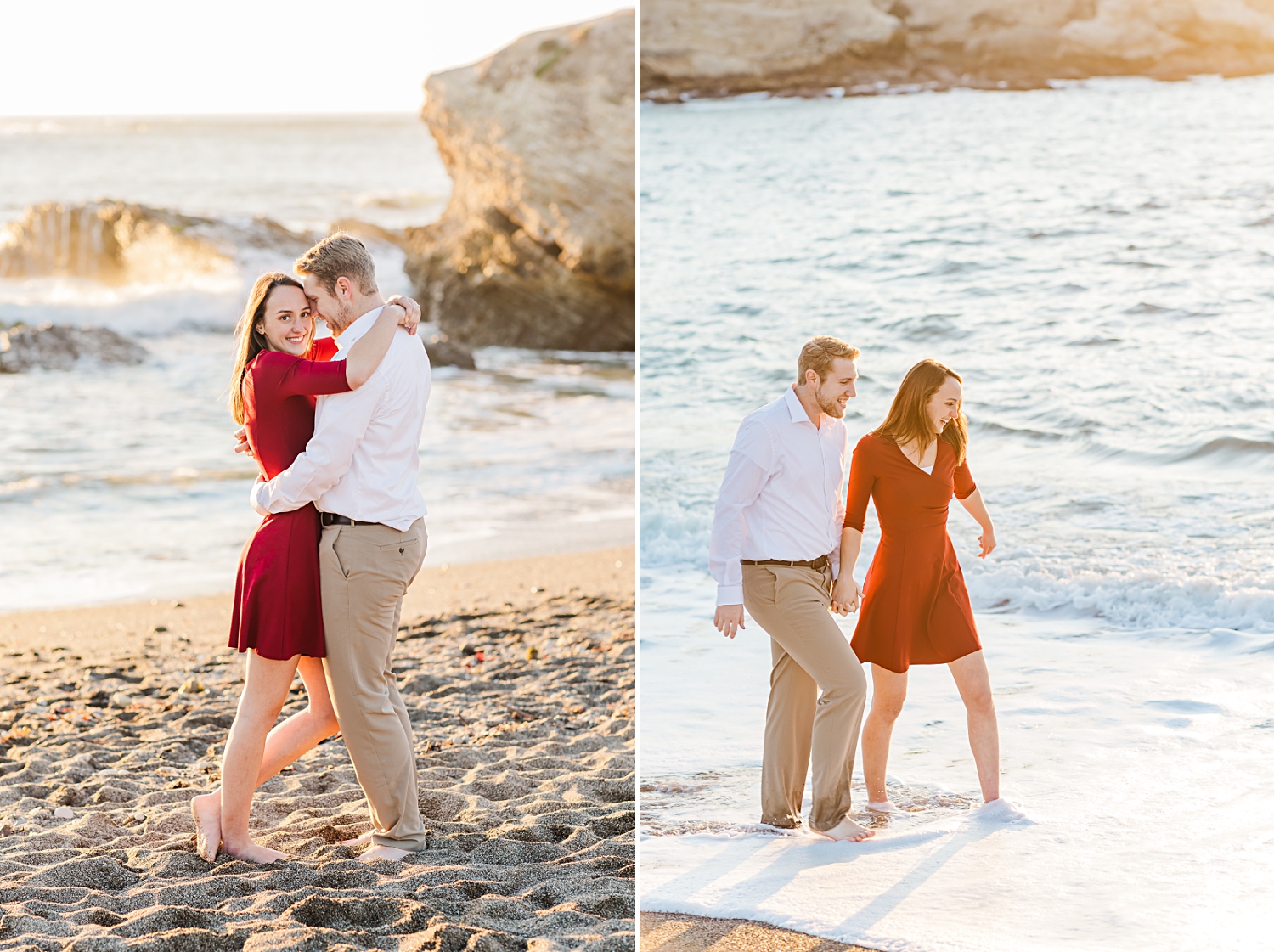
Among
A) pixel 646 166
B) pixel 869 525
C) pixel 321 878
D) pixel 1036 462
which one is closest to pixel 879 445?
pixel 321 878

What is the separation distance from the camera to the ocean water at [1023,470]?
305 cm

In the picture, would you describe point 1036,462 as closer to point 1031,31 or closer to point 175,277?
point 175,277

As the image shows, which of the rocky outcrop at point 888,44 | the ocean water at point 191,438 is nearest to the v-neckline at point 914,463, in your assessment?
the ocean water at point 191,438

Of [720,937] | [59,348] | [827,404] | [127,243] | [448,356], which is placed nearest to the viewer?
[720,937]

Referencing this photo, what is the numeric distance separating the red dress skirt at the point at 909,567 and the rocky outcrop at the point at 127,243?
18203mm

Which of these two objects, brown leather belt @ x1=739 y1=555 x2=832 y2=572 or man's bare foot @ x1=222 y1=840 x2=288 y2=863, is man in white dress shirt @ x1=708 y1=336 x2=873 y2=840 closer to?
brown leather belt @ x1=739 y1=555 x2=832 y2=572

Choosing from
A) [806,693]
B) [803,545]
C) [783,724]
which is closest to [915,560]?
[803,545]

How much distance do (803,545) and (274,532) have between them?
134cm

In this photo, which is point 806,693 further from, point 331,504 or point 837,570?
point 331,504

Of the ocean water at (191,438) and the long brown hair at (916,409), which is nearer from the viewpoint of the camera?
the long brown hair at (916,409)

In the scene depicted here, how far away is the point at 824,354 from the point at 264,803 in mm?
2113

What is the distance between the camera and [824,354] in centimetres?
312

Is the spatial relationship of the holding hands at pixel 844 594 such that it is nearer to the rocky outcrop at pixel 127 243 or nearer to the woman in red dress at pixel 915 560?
the woman in red dress at pixel 915 560

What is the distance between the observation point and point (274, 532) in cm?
292
